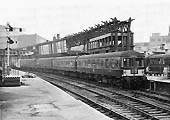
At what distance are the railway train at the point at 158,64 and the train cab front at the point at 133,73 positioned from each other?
1012 cm

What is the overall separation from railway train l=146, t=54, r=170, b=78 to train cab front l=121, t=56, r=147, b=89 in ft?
33.2

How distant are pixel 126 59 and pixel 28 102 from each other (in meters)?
9.66

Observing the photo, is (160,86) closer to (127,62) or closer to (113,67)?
(127,62)

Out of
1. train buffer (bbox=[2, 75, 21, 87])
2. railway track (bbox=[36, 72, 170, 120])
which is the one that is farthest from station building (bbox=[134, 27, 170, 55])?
railway track (bbox=[36, 72, 170, 120])

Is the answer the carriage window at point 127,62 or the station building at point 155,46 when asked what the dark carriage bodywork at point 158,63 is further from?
the station building at point 155,46

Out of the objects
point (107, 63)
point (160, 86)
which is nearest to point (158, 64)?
point (107, 63)

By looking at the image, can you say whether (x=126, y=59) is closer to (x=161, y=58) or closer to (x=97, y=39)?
(x=97, y=39)

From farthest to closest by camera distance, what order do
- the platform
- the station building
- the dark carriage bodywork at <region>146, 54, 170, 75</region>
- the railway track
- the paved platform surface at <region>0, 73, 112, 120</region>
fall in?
the station building → the dark carriage bodywork at <region>146, 54, 170, 75</region> → the platform → the railway track → the paved platform surface at <region>0, 73, 112, 120</region>

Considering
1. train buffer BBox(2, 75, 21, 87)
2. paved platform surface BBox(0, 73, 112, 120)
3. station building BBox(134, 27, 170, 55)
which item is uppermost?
station building BBox(134, 27, 170, 55)

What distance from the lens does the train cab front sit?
1891 cm

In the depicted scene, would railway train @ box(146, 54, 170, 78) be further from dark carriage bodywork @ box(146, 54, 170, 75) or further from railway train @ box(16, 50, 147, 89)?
railway train @ box(16, 50, 147, 89)

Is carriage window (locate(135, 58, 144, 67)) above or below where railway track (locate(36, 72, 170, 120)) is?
above

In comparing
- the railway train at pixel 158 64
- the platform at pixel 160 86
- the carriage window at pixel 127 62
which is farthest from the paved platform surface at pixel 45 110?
the railway train at pixel 158 64

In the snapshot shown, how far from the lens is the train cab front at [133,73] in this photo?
18.9 meters
